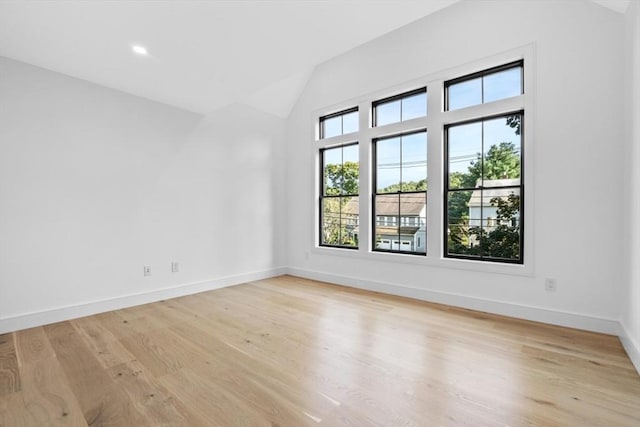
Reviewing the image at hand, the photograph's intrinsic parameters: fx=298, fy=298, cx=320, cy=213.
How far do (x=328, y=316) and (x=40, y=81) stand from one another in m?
3.65

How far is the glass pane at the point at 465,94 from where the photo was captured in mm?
3357

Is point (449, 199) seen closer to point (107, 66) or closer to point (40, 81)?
point (107, 66)

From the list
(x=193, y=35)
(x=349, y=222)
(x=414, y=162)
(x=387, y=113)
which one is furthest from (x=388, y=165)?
(x=193, y=35)

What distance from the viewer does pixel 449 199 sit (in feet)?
11.7

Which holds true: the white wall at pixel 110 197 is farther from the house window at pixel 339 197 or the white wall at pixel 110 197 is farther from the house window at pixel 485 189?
the house window at pixel 485 189

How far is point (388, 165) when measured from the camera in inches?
163

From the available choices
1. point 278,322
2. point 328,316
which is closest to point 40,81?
point 278,322

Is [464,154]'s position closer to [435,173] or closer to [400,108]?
[435,173]

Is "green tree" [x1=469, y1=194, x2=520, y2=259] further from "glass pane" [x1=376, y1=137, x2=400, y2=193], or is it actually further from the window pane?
the window pane

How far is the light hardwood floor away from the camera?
1573 millimetres

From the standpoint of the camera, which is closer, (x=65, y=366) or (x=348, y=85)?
(x=65, y=366)

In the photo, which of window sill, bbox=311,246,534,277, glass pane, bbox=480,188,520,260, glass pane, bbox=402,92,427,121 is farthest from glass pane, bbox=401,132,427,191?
window sill, bbox=311,246,534,277

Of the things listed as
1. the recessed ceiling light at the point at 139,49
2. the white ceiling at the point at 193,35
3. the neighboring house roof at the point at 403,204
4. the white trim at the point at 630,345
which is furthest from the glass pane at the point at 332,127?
the white trim at the point at 630,345

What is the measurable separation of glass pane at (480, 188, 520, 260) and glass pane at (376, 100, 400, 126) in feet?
4.84
